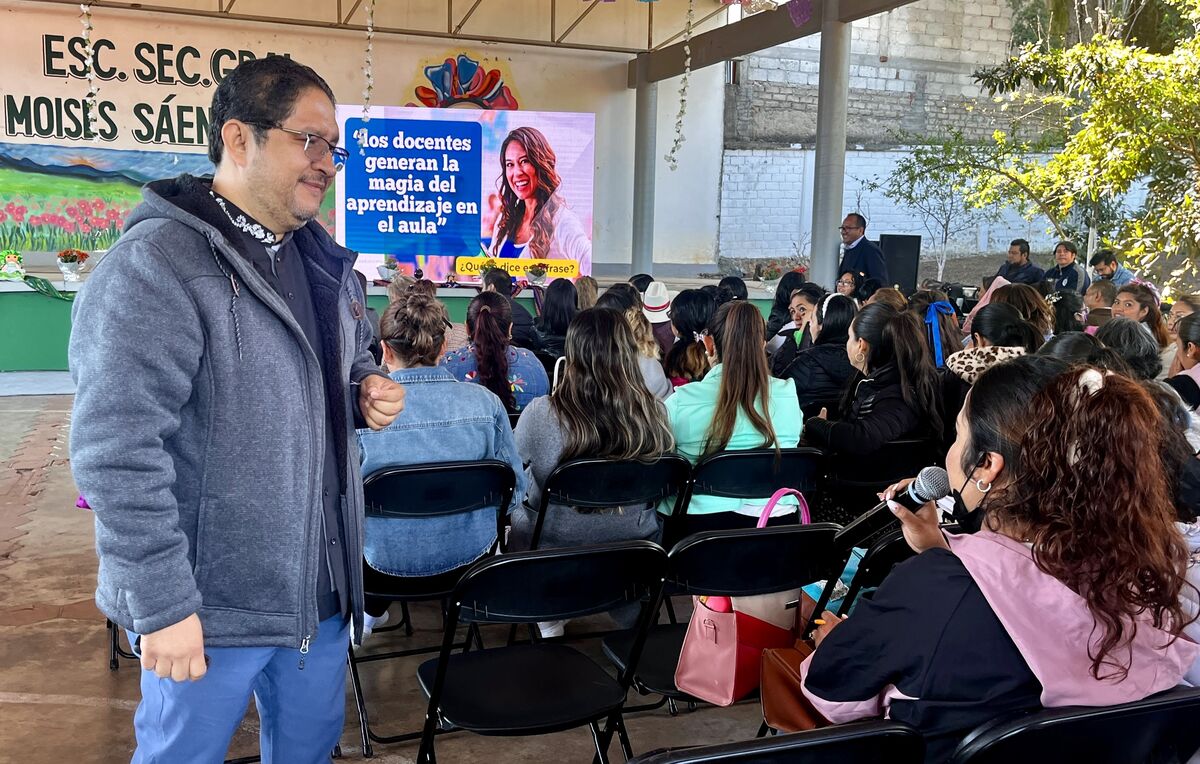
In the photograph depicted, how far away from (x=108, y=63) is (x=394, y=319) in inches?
399

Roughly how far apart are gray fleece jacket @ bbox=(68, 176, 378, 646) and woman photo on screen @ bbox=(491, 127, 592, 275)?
925 cm

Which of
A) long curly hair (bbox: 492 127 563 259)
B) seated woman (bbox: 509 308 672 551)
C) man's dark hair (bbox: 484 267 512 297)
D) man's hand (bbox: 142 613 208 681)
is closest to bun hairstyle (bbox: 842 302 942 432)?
seated woman (bbox: 509 308 672 551)

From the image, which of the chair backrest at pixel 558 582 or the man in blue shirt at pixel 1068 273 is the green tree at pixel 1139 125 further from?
the chair backrest at pixel 558 582

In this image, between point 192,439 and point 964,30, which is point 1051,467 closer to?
point 192,439

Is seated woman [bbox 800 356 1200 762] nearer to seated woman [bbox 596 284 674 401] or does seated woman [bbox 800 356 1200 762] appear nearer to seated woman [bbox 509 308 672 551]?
seated woman [bbox 509 308 672 551]

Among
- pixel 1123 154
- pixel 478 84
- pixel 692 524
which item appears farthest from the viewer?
pixel 478 84

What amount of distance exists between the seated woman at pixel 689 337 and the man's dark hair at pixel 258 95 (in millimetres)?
3092

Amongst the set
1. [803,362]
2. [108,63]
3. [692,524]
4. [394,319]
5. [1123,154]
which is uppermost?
[108,63]

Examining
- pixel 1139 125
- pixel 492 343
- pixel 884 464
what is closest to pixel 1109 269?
pixel 1139 125

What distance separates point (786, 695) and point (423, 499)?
47.3 inches

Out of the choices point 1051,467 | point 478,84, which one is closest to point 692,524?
point 1051,467

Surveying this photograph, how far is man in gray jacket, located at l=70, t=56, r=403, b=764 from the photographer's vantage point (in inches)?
52.4

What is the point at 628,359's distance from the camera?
2.99 meters

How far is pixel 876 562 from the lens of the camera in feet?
7.42
